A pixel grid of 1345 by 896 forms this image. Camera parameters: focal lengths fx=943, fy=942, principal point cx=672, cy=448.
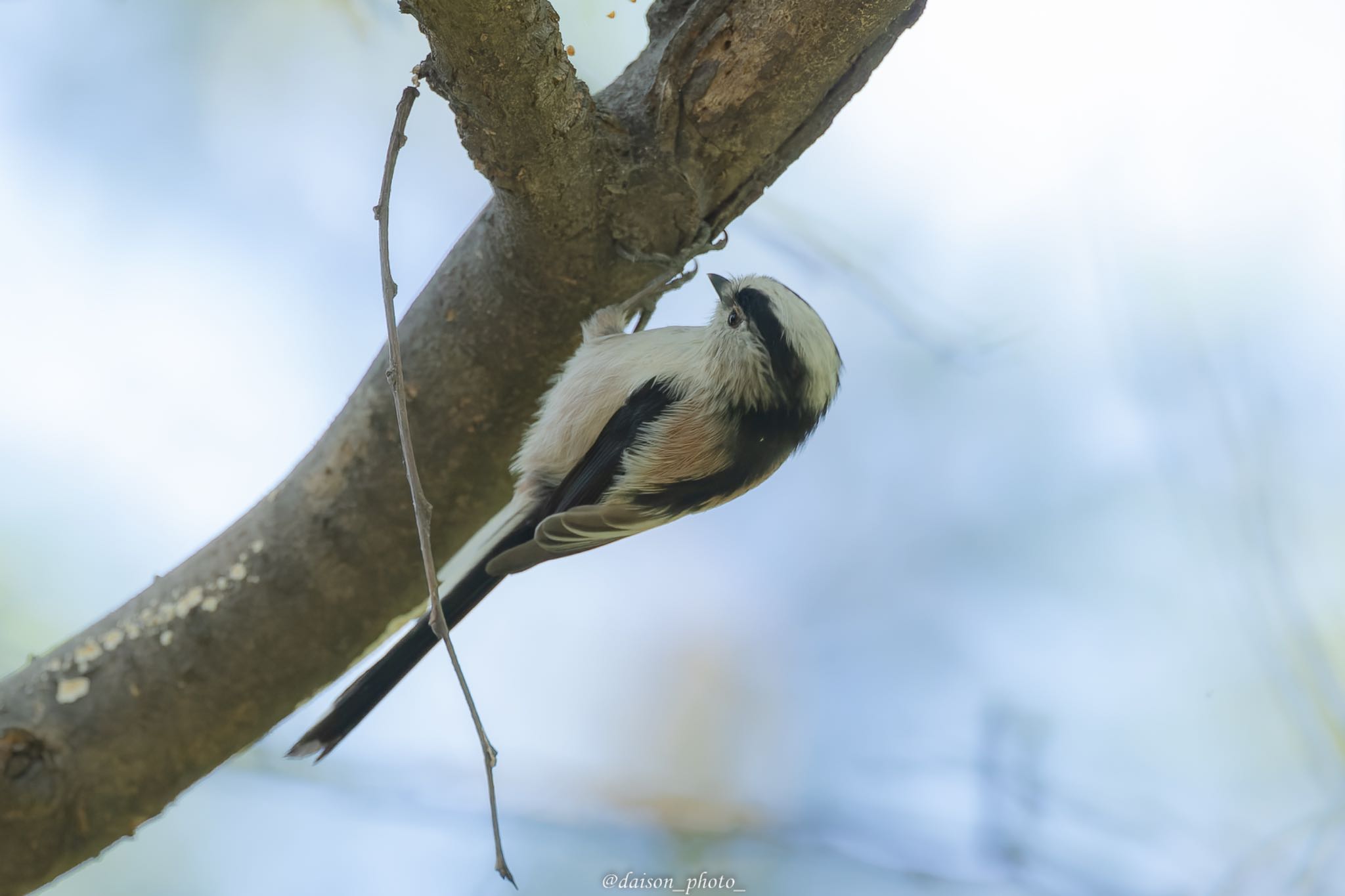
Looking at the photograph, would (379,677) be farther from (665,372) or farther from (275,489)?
(665,372)

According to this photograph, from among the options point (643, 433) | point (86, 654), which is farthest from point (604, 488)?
point (86, 654)

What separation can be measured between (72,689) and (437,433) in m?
0.76

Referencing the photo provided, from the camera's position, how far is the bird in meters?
1.73

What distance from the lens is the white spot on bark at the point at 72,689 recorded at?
5.35 ft

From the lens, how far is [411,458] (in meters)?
1.29

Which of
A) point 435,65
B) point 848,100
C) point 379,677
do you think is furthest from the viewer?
point 379,677

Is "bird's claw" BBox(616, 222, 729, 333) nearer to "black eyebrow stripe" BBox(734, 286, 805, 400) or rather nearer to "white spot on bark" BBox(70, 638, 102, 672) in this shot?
"black eyebrow stripe" BBox(734, 286, 805, 400)

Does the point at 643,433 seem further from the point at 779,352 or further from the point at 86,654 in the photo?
the point at 86,654

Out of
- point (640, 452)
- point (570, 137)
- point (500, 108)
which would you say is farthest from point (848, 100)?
point (640, 452)

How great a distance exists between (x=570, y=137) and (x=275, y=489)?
0.86m

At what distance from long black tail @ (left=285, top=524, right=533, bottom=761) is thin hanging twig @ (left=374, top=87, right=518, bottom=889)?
424 mm

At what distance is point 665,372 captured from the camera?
182 centimetres

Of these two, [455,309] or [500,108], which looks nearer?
[500,108]

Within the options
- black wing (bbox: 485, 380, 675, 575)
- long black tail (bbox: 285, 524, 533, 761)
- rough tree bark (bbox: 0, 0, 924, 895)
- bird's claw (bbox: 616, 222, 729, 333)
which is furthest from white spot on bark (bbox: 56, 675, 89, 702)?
bird's claw (bbox: 616, 222, 729, 333)
